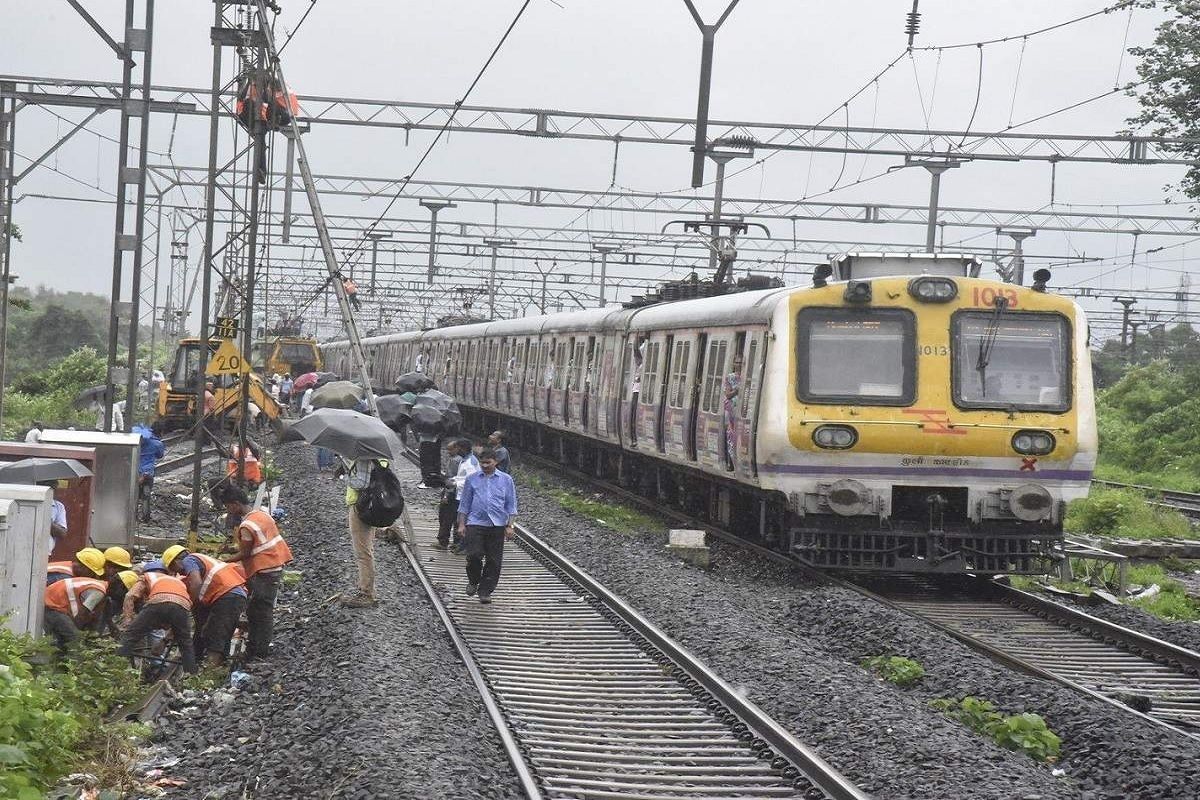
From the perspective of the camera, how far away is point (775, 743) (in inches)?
310

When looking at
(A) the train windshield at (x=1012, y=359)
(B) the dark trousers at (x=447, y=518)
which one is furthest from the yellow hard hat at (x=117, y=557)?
(A) the train windshield at (x=1012, y=359)

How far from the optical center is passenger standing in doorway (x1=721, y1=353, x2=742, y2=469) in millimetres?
14844

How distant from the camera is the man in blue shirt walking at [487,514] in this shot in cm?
1238

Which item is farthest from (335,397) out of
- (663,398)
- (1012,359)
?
(1012,359)

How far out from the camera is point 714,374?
1608cm

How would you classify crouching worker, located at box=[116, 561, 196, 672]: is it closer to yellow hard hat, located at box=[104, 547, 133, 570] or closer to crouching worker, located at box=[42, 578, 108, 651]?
Result: crouching worker, located at box=[42, 578, 108, 651]

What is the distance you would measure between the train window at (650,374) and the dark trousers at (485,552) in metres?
6.41

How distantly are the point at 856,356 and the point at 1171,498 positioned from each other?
16868 mm

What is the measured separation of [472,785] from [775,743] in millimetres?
1774

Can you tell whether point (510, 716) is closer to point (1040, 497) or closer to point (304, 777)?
point (304, 777)

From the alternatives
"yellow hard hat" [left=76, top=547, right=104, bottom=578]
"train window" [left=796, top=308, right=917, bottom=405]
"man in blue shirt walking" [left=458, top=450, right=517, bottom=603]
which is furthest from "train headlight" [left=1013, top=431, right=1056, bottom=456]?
"yellow hard hat" [left=76, top=547, right=104, bottom=578]

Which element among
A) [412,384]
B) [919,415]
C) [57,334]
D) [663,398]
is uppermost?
[57,334]

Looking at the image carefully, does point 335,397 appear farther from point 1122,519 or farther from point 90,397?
Answer: point 90,397

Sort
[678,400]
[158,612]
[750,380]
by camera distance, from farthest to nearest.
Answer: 1. [678,400]
2. [750,380]
3. [158,612]
